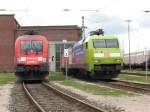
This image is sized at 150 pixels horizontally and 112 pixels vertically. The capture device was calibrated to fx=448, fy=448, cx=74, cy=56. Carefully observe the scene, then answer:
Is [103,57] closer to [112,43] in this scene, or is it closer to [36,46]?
[112,43]

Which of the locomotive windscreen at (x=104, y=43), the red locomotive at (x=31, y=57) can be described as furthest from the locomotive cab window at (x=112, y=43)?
the red locomotive at (x=31, y=57)

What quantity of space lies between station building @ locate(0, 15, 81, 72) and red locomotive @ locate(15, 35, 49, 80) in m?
44.6

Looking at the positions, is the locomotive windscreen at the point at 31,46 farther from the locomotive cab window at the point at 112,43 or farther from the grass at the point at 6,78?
the locomotive cab window at the point at 112,43

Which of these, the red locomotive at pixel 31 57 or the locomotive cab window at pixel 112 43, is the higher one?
the locomotive cab window at pixel 112 43

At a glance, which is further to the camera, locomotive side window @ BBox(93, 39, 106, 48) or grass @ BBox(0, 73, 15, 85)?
grass @ BBox(0, 73, 15, 85)

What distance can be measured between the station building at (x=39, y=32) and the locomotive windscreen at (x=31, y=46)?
44703 millimetres

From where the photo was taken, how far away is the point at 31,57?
34406mm

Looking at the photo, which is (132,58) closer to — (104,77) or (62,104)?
(104,77)

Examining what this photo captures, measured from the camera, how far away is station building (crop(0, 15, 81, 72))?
270 feet

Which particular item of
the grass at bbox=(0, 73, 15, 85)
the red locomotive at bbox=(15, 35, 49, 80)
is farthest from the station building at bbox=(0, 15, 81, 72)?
the red locomotive at bbox=(15, 35, 49, 80)

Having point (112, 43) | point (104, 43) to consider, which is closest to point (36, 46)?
point (104, 43)

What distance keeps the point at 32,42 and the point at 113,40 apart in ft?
21.3

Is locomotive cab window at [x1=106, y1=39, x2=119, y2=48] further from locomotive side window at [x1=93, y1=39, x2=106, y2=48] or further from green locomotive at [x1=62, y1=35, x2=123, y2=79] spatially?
locomotive side window at [x1=93, y1=39, x2=106, y2=48]

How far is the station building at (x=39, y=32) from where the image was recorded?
270 feet
